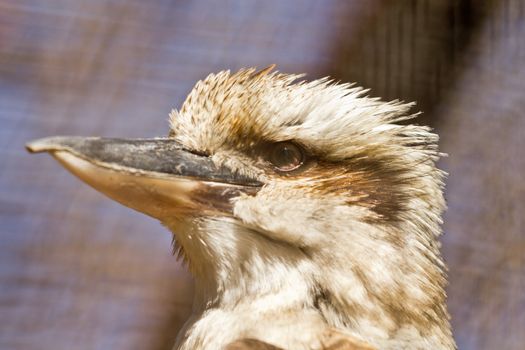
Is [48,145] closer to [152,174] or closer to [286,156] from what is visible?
[152,174]

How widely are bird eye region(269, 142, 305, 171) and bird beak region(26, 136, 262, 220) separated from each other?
1.6 inches

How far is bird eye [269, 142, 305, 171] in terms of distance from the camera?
166 centimetres

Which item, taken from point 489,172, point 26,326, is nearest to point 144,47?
point 26,326

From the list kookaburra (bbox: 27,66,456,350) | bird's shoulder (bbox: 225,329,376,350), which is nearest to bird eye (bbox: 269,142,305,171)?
kookaburra (bbox: 27,66,456,350)

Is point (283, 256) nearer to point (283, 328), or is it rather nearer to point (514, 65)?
point (283, 328)

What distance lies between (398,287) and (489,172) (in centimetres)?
93

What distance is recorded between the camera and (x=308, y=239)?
1.60 meters

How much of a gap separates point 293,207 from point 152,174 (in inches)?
7.4

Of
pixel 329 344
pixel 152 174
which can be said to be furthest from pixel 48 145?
pixel 329 344

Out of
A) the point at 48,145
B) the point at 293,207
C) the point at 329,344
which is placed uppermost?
the point at 48,145

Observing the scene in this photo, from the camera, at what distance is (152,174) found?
159 cm

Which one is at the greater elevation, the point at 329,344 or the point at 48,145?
the point at 48,145

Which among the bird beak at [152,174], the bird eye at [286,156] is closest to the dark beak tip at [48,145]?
the bird beak at [152,174]

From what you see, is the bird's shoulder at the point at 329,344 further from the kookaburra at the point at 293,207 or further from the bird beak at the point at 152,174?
the bird beak at the point at 152,174
